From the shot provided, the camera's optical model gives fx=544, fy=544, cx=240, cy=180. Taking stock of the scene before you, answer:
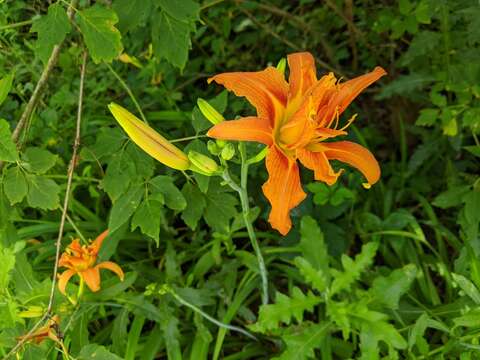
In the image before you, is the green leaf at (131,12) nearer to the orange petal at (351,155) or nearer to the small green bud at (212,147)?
the small green bud at (212,147)

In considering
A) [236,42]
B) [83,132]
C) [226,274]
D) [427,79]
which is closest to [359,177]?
[427,79]

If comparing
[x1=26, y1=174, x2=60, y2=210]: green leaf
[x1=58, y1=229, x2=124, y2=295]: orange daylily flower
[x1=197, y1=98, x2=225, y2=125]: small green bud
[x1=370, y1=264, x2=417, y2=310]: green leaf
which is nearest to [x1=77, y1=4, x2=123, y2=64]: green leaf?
[x1=197, y1=98, x2=225, y2=125]: small green bud

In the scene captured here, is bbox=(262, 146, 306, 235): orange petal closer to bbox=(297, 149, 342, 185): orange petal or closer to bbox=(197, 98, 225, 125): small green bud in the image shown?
bbox=(297, 149, 342, 185): orange petal

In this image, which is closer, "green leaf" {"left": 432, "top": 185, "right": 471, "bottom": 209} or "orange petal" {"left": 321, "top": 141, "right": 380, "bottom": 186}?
"orange petal" {"left": 321, "top": 141, "right": 380, "bottom": 186}

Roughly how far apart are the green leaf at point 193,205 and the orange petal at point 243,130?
39 cm

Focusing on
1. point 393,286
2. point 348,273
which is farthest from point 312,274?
point 393,286

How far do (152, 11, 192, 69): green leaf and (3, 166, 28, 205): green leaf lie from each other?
0.43 metres

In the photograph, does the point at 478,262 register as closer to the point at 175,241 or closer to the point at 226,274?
the point at 226,274

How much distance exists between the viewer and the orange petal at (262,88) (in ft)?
3.42

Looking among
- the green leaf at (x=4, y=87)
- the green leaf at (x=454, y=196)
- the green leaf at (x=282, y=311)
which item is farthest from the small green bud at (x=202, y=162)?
the green leaf at (x=454, y=196)

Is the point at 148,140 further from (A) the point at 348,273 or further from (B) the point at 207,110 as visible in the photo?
(A) the point at 348,273

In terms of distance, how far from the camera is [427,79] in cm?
197

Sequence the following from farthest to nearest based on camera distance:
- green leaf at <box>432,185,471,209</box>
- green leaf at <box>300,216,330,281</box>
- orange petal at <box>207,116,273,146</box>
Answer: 1. green leaf at <box>432,185,471,209</box>
2. green leaf at <box>300,216,330,281</box>
3. orange petal at <box>207,116,273,146</box>

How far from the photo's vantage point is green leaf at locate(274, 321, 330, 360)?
1.50 meters
